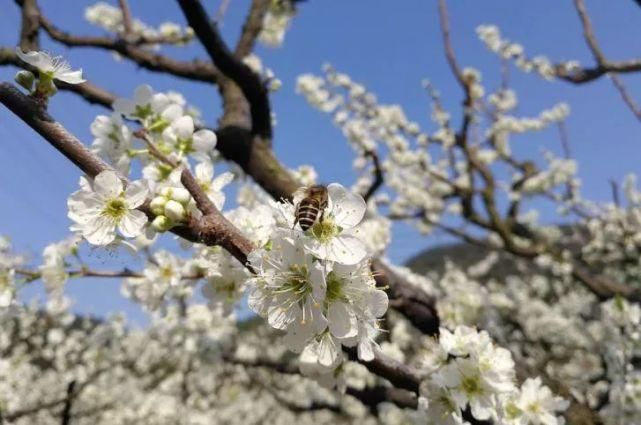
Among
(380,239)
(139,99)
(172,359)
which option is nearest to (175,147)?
(139,99)

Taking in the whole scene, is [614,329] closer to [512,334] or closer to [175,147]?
[175,147]

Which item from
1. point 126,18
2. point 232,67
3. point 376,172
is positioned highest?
point 126,18

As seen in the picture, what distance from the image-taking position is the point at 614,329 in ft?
9.93

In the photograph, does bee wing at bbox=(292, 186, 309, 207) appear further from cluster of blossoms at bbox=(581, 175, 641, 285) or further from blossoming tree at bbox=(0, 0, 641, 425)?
cluster of blossoms at bbox=(581, 175, 641, 285)

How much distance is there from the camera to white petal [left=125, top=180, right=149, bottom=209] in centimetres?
118

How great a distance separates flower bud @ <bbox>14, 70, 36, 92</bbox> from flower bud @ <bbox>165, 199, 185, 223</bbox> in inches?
16.9

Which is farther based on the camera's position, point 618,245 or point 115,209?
point 618,245

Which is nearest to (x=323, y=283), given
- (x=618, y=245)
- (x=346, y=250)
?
(x=346, y=250)

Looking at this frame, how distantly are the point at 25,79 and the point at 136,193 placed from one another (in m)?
0.35

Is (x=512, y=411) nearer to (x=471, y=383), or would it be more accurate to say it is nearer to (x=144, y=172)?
(x=471, y=383)

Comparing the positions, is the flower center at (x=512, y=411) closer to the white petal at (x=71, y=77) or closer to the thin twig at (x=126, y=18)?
the white petal at (x=71, y=77)

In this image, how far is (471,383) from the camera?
4.91 feet

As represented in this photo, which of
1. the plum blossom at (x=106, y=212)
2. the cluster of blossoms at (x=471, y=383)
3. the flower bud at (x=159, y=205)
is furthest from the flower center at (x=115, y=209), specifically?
the cluster of blossoms at (x=471, y=383)

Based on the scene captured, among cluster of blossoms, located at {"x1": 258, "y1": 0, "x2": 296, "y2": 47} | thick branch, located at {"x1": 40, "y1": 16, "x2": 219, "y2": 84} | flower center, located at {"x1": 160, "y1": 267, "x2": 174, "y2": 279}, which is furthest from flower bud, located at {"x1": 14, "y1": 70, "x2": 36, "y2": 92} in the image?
cluster of blossoms, located at {"x1": 258, "y1": 0, "x2": 296, "y2": 47}
